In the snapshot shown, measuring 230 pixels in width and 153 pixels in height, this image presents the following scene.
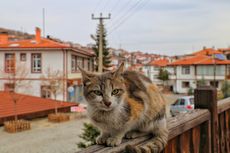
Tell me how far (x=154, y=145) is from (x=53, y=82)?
49.2 ft

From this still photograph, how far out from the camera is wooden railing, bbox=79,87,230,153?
1293 millimetres

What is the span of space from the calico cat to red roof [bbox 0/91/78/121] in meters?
11.2

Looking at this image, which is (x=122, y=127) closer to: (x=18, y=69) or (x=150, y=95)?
(x=150, y=95)

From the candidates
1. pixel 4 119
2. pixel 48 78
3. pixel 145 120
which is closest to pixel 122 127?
pixel 145 120

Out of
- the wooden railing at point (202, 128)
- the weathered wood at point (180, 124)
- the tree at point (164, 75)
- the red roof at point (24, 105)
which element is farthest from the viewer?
the tree at point (164, 75)

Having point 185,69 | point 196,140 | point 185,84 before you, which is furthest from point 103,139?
point 185,84

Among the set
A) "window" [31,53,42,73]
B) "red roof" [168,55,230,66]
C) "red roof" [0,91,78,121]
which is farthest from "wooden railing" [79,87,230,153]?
"red roof" [168,55,230,66]

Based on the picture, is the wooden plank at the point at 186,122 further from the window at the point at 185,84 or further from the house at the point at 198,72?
the window at the point at 185,84

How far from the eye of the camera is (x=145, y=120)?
117cm

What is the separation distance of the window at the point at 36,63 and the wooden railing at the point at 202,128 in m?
16.2

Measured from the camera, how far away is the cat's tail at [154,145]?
90cm

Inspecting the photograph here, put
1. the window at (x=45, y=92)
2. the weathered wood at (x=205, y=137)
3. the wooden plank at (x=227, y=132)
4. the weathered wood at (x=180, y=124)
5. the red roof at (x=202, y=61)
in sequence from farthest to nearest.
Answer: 1. the red roof at (x=202, y=61)
2. the window at (x=45, y=92)
3. the wooden plank at (x=227, y=132)
4. the weathered wood at (x=205, y=137)
5. the weathered wood at (x=180, y=124)

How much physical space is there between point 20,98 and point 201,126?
12602mm

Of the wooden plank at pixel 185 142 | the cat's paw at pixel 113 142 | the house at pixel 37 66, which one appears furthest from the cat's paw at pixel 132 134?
the house at pixel 37 66
